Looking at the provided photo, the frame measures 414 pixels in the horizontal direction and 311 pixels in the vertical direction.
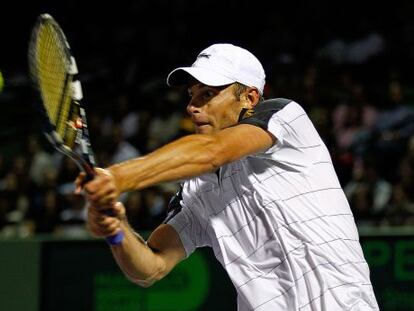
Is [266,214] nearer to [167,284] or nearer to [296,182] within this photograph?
[296,182]

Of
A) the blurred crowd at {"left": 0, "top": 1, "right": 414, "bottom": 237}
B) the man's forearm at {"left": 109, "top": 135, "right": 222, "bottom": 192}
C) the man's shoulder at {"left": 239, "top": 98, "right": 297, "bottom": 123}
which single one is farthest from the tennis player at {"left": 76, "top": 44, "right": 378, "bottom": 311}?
the blurred crowd at {"left": 0, "top": 1, "right": 414, "bottom": 237}

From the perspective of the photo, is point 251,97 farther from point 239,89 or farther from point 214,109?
point 214,109

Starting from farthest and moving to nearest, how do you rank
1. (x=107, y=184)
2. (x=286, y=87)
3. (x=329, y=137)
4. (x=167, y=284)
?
1. (x=286, y=87)
2. (x=329, y=137)
3. (x=167, y=284)
4. (x=107, y=184)

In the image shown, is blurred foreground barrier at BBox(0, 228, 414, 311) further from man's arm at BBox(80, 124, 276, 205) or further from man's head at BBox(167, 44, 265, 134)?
man's arm at BBox(80, 124, 276, 205)

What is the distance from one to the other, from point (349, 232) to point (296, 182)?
0.96 ft

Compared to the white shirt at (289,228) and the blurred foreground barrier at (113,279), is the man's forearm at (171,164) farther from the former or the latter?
the blurred foreground barrier at (113,279)

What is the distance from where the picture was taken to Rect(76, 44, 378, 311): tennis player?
153 inches

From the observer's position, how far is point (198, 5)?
565 inches

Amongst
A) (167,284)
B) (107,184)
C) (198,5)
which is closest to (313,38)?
(198,5)

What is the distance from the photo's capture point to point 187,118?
10695 mm

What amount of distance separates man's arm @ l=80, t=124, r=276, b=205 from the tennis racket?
22 centimetres

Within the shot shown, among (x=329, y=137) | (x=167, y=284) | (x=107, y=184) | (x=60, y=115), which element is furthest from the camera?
(x=329, y=137)

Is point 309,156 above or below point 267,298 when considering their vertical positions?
above

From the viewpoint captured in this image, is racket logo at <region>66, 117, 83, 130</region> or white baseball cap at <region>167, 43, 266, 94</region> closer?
racket logo at <region>66, 117, 83, 130</region>
